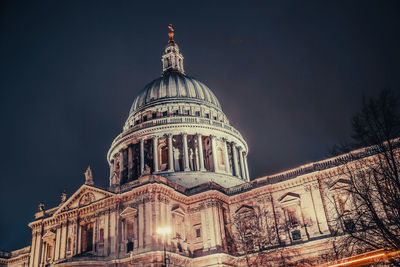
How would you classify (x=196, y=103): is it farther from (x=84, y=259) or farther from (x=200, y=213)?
(x=84, y=259)

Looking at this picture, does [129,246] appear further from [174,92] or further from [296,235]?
[174,92]

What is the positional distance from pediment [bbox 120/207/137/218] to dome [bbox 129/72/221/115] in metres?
28.0

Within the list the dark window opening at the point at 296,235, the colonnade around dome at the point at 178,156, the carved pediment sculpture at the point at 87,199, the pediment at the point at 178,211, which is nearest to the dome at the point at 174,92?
the colonnade around dome at the point at 178,156

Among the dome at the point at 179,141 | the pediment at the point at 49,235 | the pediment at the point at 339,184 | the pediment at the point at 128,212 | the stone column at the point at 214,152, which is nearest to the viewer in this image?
the pediment at the point at 339,184

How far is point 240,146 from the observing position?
67812 mm

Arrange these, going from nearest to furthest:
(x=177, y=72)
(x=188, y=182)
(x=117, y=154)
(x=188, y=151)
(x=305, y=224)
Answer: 1. (x=305, y=224)
2. (x=188, y=182)
3. (x=188, y=151)
4. (x=117, y=154)
5. (x=177, y=72)

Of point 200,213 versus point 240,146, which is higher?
point 240,146

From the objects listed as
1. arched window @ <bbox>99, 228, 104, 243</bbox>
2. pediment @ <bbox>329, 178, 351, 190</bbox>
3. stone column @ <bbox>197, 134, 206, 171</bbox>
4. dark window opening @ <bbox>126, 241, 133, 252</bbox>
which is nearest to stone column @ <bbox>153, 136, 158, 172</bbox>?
stone column @ <bbox>197, 134, 206, 171</bbox>

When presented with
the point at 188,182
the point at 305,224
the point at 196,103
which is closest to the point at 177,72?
the point at 196,103

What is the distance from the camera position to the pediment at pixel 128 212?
42938 mm

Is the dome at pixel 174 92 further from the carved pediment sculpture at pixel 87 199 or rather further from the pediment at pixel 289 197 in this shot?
the pediment at pixel 289 197

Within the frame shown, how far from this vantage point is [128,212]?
43312mm

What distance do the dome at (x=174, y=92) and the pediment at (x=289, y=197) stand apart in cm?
2848

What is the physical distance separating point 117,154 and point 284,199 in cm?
3281
